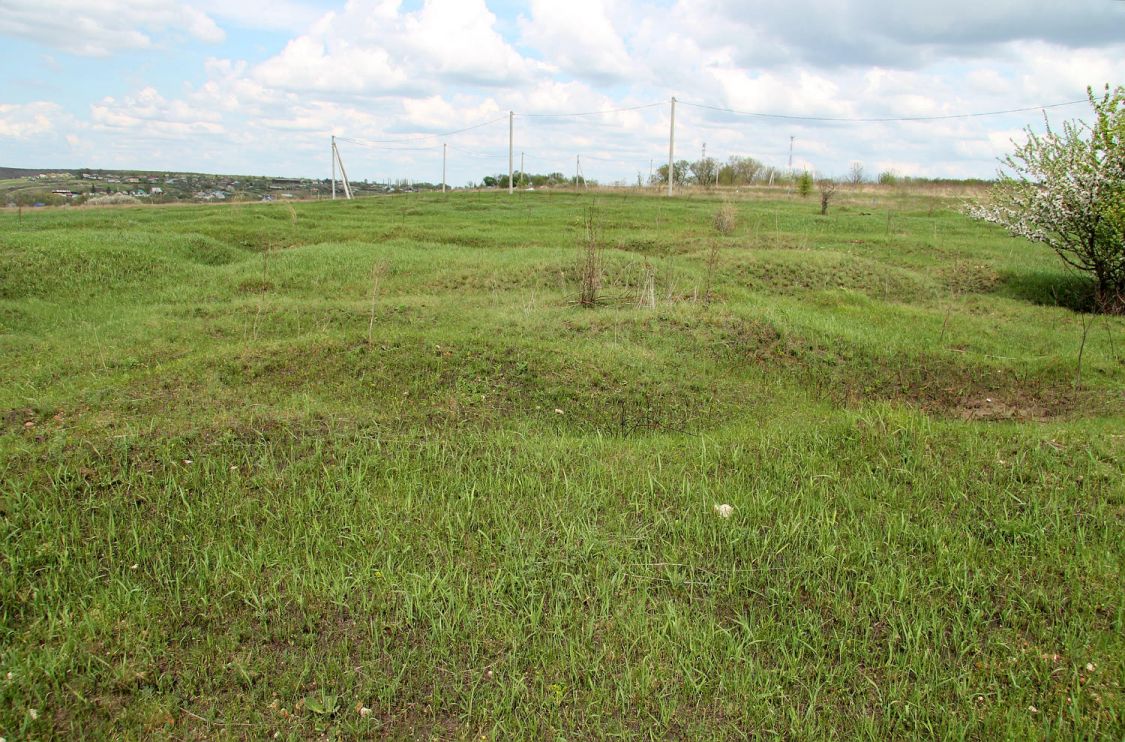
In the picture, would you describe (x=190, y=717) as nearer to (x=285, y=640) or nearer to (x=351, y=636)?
(x=285, y=640)

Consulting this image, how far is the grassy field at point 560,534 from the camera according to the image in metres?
2.80

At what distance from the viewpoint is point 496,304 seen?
9.27 m

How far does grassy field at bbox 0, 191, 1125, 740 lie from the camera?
280 centimetres

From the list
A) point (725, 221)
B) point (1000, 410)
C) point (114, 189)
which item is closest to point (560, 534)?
point (1000, 410)

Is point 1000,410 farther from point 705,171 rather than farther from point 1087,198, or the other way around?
point 705,171

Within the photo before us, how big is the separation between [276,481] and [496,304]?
5.39 m

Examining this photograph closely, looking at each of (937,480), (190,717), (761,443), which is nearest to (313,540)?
(190,717)

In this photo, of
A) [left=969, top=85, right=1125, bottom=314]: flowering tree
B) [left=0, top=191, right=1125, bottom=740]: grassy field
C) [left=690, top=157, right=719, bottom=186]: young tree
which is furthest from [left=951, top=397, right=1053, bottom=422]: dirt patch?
[left=690, top=157, right=719, bottom=186]: young tree

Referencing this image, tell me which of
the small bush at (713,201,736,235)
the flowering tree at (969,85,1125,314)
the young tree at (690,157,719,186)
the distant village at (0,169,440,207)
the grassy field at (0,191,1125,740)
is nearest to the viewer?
the grassy field at (0,191,1125,740)

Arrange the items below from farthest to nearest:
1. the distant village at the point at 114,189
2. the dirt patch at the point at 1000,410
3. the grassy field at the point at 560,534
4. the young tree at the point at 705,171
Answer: the young tree at the point at 705,171
the distant village at the point at 114,189
the dirt patch at the point at 1000,410
the grassy field at the point at 560,534

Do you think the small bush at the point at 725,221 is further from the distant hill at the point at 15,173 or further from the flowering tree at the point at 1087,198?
the distant hill at the point at 15,173

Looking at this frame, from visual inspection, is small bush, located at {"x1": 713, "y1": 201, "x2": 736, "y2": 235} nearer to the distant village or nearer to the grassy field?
the grassy field

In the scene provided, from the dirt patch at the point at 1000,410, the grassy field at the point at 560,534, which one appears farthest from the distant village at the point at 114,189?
the dirt patch at the point at 1000,410

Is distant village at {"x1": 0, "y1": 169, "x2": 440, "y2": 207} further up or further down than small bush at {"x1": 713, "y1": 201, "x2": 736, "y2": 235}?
further up
